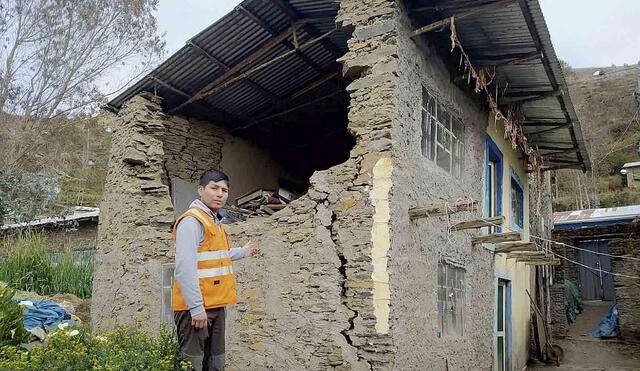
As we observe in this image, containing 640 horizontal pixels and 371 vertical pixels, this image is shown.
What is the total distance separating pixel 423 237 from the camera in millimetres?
6207

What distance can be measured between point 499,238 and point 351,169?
2.69 metres

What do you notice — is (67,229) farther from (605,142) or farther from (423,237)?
(605,142)

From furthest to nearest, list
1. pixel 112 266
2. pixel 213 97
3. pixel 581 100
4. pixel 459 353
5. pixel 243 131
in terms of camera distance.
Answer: pixel 581 100 < pixel 243 131 < pixel 213 97 < pixel 112 266 < pixel 459 353

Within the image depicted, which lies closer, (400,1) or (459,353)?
(400,1)

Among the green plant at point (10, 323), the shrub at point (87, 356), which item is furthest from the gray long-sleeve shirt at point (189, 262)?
the green plant at point (10, 323)

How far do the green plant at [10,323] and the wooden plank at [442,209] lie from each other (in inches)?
175

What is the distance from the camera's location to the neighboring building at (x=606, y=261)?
13438 mm

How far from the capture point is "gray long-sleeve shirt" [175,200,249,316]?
3840mm

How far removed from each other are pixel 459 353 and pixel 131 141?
5592 millimetres

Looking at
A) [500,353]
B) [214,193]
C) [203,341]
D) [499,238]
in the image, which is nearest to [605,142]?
[500,353]

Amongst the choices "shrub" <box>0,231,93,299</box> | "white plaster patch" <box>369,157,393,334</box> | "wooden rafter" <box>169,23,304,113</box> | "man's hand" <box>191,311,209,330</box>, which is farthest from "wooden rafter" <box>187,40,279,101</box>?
"shrub" <box>0,231,93,299</box>

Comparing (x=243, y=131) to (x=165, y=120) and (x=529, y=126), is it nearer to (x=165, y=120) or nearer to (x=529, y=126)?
(x=165, y=120)

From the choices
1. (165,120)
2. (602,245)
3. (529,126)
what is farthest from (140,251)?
(602,245)

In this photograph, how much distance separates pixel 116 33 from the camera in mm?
19578
